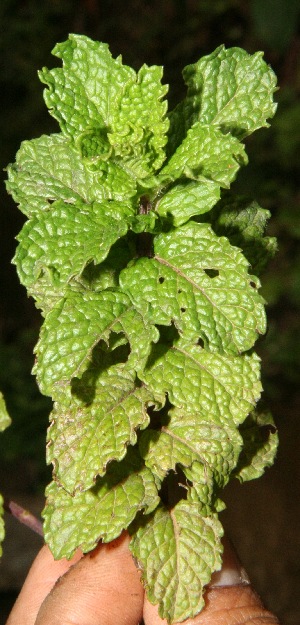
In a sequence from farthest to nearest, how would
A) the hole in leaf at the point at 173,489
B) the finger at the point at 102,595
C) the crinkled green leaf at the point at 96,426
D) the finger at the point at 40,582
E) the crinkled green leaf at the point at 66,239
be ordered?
Answer: the finger at the point at 40,582, the finger at the point at 102,595, the hole in leaf at the point at 173,489, the crinkled green leaf at the point at 96,426, the crinkled green leaf at the point at 66,239

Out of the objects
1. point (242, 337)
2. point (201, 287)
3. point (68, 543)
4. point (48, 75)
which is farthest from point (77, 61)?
point (68, 543)

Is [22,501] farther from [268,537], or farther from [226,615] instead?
[226,615]

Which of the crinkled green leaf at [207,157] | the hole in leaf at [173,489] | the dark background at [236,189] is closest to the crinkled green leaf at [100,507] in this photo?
the hole in leaf at [173,489]

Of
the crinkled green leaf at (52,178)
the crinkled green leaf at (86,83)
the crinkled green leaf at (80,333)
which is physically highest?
the crinkled green leaf at (86,83)

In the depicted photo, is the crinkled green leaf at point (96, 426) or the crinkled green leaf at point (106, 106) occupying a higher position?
the crinkled green leaf at point (106, 106)

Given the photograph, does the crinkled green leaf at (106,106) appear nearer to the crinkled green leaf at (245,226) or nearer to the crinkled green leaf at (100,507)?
the crinkled green leaf at (245,226)

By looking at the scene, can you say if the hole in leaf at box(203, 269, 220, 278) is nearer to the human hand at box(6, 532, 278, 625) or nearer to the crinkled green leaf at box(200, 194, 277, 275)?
the crinkled green leaf at box(200, 194, 277, 275)

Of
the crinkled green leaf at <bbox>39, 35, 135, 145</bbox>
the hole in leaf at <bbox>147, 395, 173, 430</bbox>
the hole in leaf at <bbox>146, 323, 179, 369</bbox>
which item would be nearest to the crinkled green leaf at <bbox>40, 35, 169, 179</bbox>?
the crinkled green leaf at <bbox>39, 35, 135, 145</bbox>

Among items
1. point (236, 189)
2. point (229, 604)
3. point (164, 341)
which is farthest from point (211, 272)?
point (236, 189)
